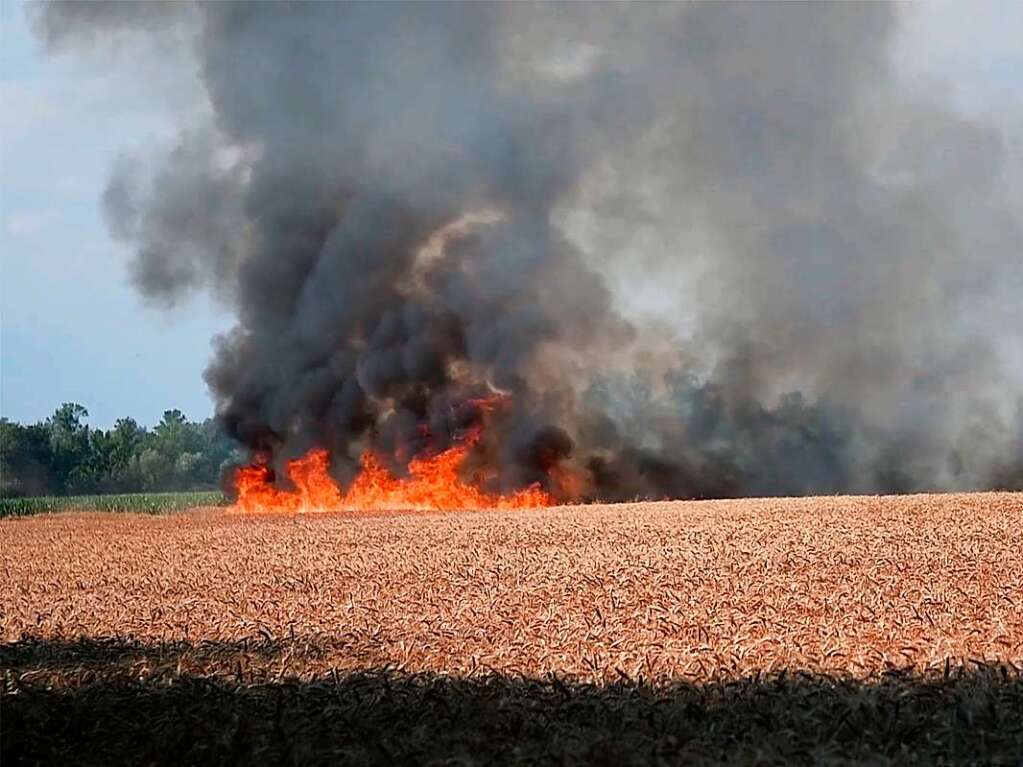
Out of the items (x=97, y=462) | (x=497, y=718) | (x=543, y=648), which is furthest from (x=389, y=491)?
(x=97, y=462)

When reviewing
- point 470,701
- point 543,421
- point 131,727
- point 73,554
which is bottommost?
point 131,727

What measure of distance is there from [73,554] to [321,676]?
61.5 feet

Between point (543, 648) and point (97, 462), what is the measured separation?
112 metres

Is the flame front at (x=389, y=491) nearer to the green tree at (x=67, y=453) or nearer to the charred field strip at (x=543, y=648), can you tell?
the charred field strip at (x=543, y=648)

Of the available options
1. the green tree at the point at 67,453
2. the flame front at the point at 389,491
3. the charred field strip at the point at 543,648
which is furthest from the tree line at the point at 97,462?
the charred field strip at the point at 543,648

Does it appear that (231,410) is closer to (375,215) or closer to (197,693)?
(375,215)

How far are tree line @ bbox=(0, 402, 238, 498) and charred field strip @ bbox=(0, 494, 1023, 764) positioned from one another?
84.9m

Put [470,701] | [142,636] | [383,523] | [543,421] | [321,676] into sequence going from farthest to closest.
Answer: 1. [543,421]
2. [383,523]
3. [142,636]
4. [321,676]
5. [470,701]

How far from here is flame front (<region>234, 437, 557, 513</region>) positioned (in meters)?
47.6

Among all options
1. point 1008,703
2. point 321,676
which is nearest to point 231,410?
point 321,676

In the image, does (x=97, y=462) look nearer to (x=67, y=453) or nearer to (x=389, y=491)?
(x=67, y=453)

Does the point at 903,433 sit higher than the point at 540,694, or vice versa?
the point at 903,433

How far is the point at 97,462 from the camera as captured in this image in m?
118

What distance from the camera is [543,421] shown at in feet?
160
